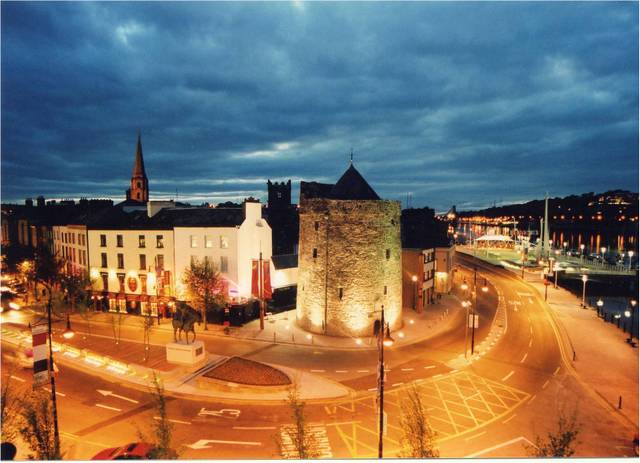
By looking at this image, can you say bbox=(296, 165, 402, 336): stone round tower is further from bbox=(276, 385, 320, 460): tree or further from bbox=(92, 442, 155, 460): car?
bbox=(92, 442, 155, 460): car

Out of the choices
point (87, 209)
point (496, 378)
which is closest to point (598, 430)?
point (496, 378)

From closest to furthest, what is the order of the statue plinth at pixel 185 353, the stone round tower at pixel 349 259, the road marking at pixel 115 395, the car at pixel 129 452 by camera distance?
the car at pixel 129 452
the road marking at pixel 115 395
the statue plinth at pixel 185 353
the stone round tower at pixel 349 259

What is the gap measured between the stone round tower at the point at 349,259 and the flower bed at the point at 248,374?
32.5 ft

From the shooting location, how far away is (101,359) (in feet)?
86.0

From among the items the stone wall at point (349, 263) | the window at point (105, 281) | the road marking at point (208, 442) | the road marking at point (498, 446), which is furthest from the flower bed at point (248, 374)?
the window at point (105, 281)

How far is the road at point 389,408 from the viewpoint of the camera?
54.9 feet

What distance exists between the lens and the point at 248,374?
75.9ft

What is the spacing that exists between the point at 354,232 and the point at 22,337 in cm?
2951

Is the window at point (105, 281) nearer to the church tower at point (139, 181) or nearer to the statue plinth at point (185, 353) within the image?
the statue plinth at point (185, 353)

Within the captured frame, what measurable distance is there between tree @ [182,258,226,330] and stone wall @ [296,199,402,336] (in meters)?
8.58

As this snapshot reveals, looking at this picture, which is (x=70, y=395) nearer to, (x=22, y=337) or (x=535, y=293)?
(x=22, y=337)

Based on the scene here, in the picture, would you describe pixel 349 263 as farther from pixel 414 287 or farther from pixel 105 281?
pixel 105 281

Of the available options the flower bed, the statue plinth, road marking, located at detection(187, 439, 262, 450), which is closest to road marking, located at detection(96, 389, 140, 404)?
the flower bed

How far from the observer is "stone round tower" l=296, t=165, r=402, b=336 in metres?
32.3
